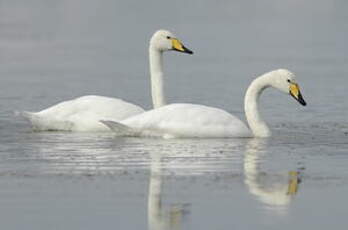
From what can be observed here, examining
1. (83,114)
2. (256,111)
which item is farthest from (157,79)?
(256,111)

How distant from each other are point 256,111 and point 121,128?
1579mm

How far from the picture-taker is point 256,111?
51.9ft

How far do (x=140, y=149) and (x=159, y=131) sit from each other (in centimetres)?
109

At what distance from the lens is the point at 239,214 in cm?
1014

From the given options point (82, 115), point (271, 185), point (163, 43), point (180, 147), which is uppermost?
point (163, 43)

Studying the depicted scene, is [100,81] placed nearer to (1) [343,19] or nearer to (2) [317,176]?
(2) [317,176]

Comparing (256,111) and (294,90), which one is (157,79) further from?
(294,90)

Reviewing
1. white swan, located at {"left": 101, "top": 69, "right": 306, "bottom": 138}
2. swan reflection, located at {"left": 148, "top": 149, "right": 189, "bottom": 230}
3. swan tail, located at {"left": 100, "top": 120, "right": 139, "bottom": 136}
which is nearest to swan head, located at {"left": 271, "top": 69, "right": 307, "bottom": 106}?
white swan, located at {"left": 101, "top": 69, "right": 306, "bottom": 138}

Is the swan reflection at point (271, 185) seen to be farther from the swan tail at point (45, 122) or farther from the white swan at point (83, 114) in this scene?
the swan tail at point (45, 122)

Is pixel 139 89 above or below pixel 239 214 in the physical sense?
above

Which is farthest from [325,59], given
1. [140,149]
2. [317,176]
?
[317,176]

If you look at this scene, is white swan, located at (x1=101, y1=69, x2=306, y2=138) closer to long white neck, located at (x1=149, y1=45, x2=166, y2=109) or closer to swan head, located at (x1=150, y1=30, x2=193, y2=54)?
long white neck, located at (x1=149, y1=45, x2=166, y2=109)

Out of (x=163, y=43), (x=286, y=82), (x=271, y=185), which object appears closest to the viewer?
(x=271, y=185)

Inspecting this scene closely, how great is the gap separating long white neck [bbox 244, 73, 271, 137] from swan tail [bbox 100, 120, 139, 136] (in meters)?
1.34
